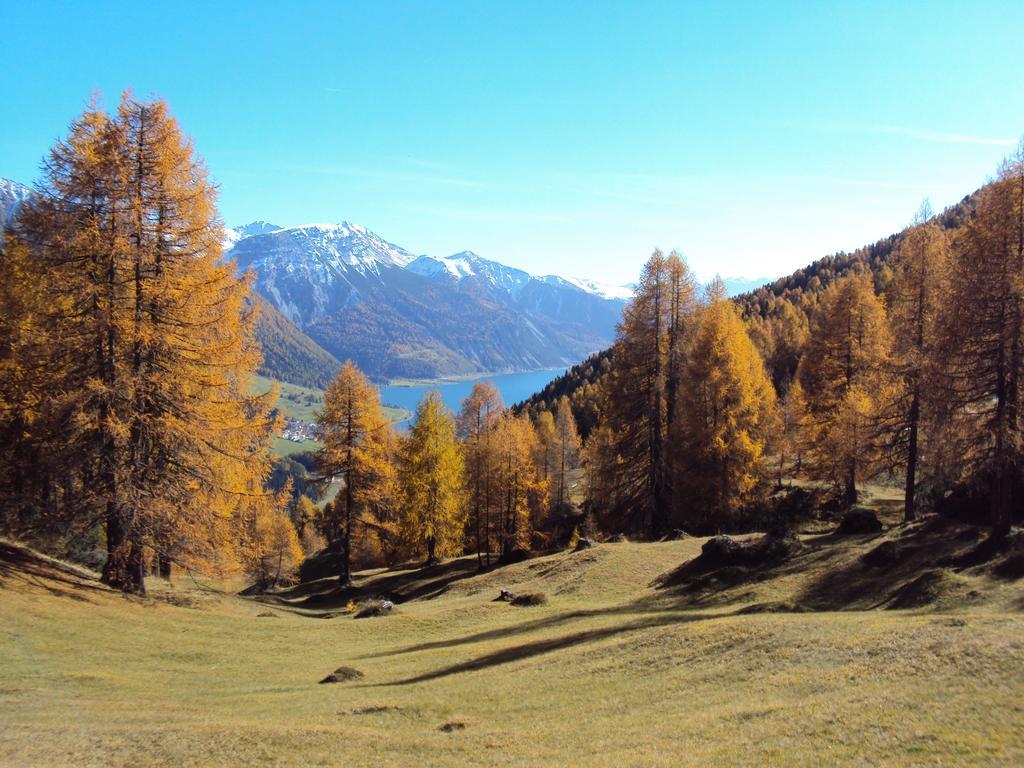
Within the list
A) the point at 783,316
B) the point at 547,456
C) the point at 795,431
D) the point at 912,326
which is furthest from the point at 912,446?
the point at 783,316

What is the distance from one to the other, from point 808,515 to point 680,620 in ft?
75.7

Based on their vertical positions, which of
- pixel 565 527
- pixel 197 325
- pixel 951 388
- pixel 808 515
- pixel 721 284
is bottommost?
pixel 565 527

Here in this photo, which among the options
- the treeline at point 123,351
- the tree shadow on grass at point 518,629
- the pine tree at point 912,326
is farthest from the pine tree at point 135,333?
the pine tree at point 912,326

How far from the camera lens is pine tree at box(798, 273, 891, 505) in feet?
110

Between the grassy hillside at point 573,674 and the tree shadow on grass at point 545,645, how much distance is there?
0.39 ft

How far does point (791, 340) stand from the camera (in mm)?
87750

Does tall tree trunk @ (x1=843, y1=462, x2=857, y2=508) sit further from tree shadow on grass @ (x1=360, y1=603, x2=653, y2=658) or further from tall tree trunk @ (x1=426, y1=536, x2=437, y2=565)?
tall tree trunk @ (x1=426, y1=536, x2=437, y2=565)

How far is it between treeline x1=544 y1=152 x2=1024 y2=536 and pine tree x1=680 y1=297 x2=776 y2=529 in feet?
0.28

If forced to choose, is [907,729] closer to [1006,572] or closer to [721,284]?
[1006,572]

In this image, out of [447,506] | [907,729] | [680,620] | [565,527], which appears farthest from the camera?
[565,527]

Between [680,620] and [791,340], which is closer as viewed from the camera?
[680,620]

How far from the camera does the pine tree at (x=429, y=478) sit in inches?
1812

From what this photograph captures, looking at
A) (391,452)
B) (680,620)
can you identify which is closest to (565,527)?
(391,452)

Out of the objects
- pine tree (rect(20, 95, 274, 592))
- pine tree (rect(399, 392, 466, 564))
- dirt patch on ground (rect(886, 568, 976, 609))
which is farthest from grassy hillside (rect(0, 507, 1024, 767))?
pine tree (rect(399, 392, 466, 564))
